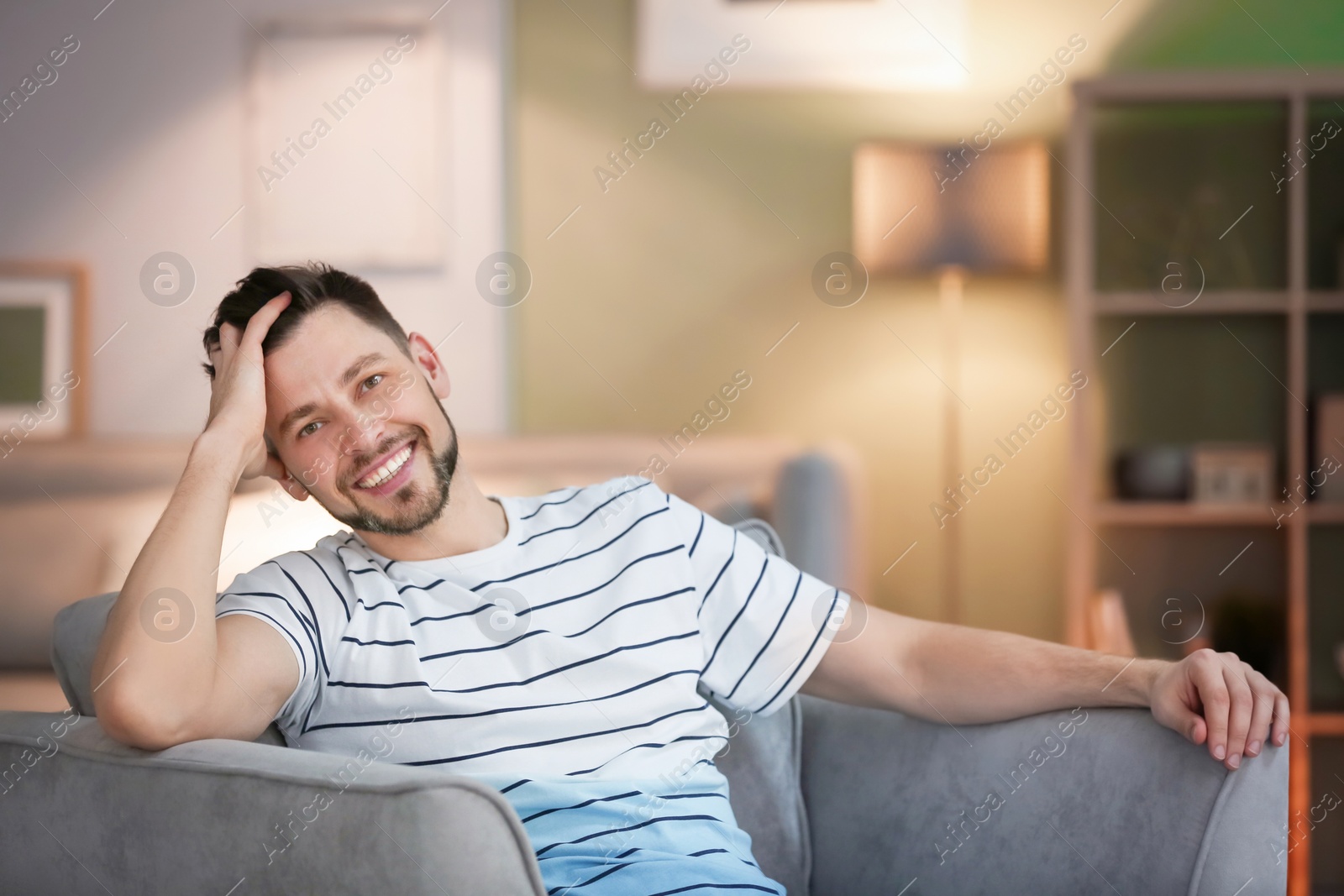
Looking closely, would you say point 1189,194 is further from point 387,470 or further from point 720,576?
point 387,470

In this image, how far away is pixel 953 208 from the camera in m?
2.51

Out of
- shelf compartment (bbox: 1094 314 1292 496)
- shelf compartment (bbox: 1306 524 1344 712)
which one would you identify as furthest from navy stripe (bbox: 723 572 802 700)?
shelf compartment (bbox: 1306 524 1344 712)

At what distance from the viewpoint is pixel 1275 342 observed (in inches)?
105

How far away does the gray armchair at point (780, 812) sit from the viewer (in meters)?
0.83

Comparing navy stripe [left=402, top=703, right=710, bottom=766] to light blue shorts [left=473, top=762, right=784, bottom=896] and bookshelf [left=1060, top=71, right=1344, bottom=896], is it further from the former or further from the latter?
bookshelf [left=1060, top=71, right=1344, bottom=896]

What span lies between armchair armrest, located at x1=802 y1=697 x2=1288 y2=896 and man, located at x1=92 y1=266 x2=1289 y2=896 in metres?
0.03

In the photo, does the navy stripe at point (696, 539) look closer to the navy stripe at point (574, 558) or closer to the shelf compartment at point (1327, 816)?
the navy stripe at point (574, 558)

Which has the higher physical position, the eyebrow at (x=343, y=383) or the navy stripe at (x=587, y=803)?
the eyebrow at (x=343, y=383)

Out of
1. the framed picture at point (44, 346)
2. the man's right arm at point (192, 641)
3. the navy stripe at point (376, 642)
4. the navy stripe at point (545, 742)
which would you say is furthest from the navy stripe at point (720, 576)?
the framed picture at point (44, 346)

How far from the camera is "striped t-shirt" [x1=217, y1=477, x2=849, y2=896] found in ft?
3.54

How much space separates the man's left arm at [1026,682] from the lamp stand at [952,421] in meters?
1.54

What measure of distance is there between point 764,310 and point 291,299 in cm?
179

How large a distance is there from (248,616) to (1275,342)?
254 centimetres

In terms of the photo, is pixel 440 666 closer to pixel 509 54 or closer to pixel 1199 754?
pixel 1199 754
